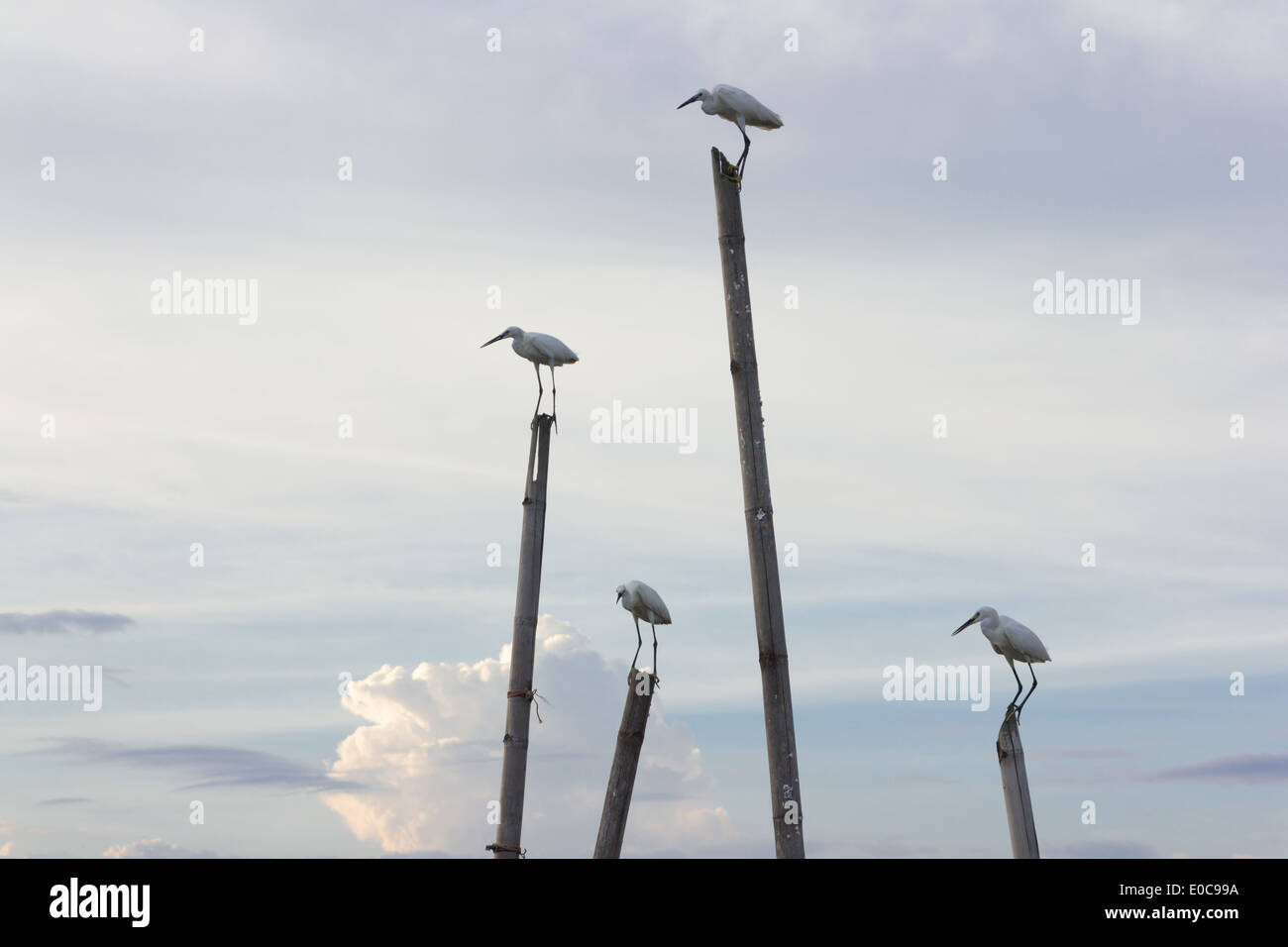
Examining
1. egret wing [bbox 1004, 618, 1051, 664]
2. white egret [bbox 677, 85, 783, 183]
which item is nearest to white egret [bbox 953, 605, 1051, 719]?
egret wing [bbox 1004, 618, 1051, 664]

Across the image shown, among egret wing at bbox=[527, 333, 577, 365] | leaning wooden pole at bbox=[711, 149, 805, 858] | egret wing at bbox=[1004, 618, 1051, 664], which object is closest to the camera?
leaning wooden pole at bbox=[711, 149, 805, 858]

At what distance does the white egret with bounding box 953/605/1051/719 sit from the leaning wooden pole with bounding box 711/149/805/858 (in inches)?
121

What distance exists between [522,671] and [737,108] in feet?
18.4

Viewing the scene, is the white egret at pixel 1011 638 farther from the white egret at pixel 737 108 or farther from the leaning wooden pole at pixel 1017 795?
the white egret at pixel 737 108

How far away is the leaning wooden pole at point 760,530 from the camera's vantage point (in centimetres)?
854

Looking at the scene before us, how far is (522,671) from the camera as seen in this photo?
11.9 metres

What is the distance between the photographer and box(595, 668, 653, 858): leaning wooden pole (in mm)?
11008

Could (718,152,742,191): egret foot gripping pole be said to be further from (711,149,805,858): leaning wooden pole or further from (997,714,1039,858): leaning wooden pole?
(997,714,1039,858): leaning wooden pole

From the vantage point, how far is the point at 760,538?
28.9 ft

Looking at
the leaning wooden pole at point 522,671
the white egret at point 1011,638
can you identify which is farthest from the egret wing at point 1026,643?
the leaning wooden pole at point 522,671

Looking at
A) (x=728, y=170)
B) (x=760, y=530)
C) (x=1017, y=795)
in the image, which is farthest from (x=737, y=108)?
(x=1017, y=795)
